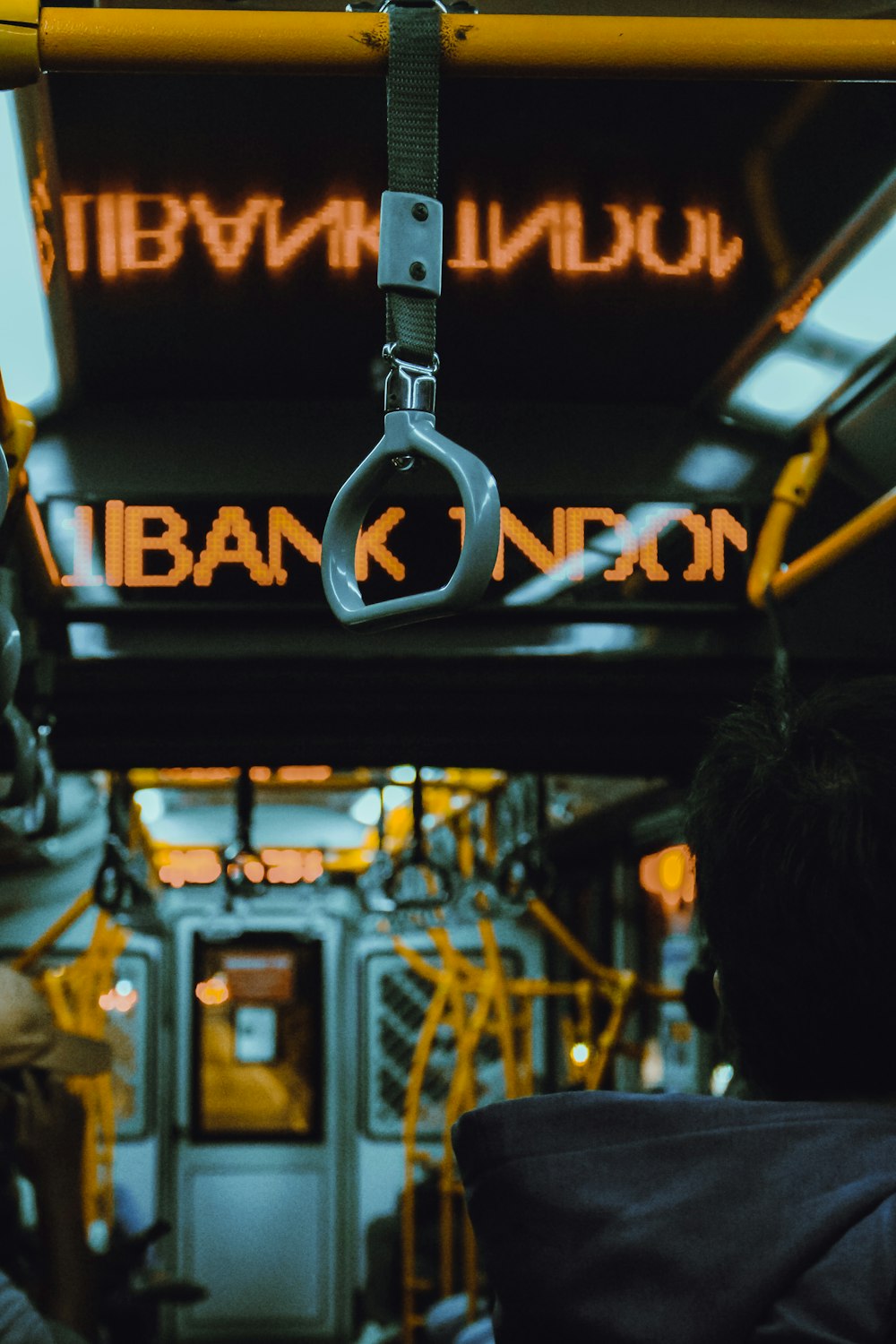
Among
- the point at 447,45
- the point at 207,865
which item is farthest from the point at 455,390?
the point at 207,865

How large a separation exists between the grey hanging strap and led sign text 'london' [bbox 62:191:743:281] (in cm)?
82

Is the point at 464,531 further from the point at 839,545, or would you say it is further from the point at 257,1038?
the point at 257,1038

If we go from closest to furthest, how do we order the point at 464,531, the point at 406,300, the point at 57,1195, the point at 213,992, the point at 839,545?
1. the point at 464,531
2. the point at 406,300
3. the point at 839,545
4. the point at 57,1195
5. the point at 213,992

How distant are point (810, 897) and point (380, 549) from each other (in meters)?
1.07

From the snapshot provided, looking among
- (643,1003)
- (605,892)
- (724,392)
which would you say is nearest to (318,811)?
(605,892)

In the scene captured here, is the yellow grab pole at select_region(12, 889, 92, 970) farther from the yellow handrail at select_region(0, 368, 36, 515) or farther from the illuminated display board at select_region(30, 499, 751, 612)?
the yellow handrail at select_region(0, 368, 36, 515)

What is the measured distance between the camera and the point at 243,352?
208 centimetres

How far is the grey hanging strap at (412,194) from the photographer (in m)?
0.93

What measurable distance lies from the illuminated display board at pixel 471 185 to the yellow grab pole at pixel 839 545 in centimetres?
38

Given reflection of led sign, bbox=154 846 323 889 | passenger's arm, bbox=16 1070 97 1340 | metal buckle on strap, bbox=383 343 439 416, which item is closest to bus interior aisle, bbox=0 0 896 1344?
metal buckle on strap, bbox=383 343 439 416

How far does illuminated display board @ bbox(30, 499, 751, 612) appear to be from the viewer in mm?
1853

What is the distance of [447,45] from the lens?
0.98 metres

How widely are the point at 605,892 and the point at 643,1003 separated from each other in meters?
0.66

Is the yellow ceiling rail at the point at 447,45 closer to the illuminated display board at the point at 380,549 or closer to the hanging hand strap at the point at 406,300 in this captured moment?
the hanging hand strap at the point at 406,300
